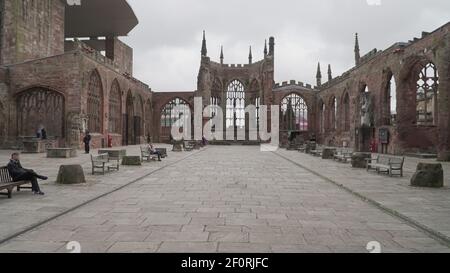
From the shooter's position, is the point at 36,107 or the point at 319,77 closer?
the point at 36,107

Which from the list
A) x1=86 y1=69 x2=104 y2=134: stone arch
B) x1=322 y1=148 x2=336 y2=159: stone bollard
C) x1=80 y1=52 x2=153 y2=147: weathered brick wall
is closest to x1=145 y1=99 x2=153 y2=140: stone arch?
x1=80 y1=52 x2=153 y2=147: weathered brick wall

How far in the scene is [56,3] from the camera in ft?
103

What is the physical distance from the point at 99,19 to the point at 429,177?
3505 centimetres

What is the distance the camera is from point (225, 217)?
20.3 ft

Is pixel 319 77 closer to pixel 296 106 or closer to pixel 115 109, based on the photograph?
pixel 296 106

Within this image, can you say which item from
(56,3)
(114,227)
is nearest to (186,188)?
(114,227)

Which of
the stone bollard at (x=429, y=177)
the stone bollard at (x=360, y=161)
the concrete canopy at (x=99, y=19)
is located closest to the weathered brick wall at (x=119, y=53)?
the concrete canopy at (x=99, y=19)

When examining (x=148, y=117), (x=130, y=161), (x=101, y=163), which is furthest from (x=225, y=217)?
(x=148, y=117)

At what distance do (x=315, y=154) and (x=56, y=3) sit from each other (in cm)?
2382

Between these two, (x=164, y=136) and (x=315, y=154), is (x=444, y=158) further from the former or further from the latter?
(x=164, y=136)

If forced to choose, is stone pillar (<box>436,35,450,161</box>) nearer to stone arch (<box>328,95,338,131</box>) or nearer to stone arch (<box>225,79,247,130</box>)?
stone arch (<box>328,95,338,131</box>)

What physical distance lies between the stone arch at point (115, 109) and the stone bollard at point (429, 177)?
26.5 m

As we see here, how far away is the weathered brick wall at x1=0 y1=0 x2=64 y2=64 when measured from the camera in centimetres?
2634

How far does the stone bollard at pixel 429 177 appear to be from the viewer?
9656mm
